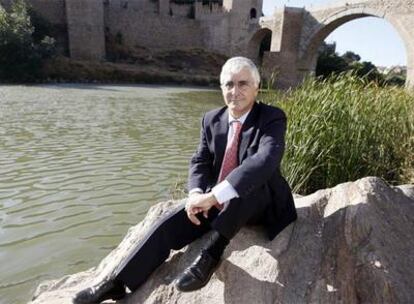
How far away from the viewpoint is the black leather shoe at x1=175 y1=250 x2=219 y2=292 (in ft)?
5.98

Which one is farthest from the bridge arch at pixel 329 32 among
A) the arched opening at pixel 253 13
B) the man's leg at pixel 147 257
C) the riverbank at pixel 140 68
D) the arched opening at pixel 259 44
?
the man's leg at pixel 147 257

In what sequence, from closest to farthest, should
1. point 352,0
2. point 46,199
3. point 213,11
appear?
point 46,199 < point 352,0 < point 213,11

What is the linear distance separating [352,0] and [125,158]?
16.5 meters

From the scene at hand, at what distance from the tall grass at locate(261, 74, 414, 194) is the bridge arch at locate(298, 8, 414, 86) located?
12.5 m

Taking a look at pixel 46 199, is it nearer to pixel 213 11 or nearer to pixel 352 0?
pixel 352 0

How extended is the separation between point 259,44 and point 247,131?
30922mm

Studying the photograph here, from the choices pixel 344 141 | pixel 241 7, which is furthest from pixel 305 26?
pixel 344 141

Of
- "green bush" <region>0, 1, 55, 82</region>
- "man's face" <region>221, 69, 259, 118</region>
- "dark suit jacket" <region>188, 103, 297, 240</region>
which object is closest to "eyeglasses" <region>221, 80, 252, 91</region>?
"man's face" <region>221, 69, 259, 118</region>

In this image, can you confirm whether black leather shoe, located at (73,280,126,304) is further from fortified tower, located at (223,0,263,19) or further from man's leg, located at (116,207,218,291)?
fortified tower, located at (223,0,263,19)

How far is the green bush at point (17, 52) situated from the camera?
770 inches

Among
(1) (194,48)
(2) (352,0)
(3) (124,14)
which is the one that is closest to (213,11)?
(1) (194,48)

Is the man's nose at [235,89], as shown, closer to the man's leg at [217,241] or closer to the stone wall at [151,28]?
the man's leg at [217,241]

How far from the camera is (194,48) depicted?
3203 centimetres

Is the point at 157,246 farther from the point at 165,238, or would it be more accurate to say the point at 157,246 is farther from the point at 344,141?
the point at 344,141
